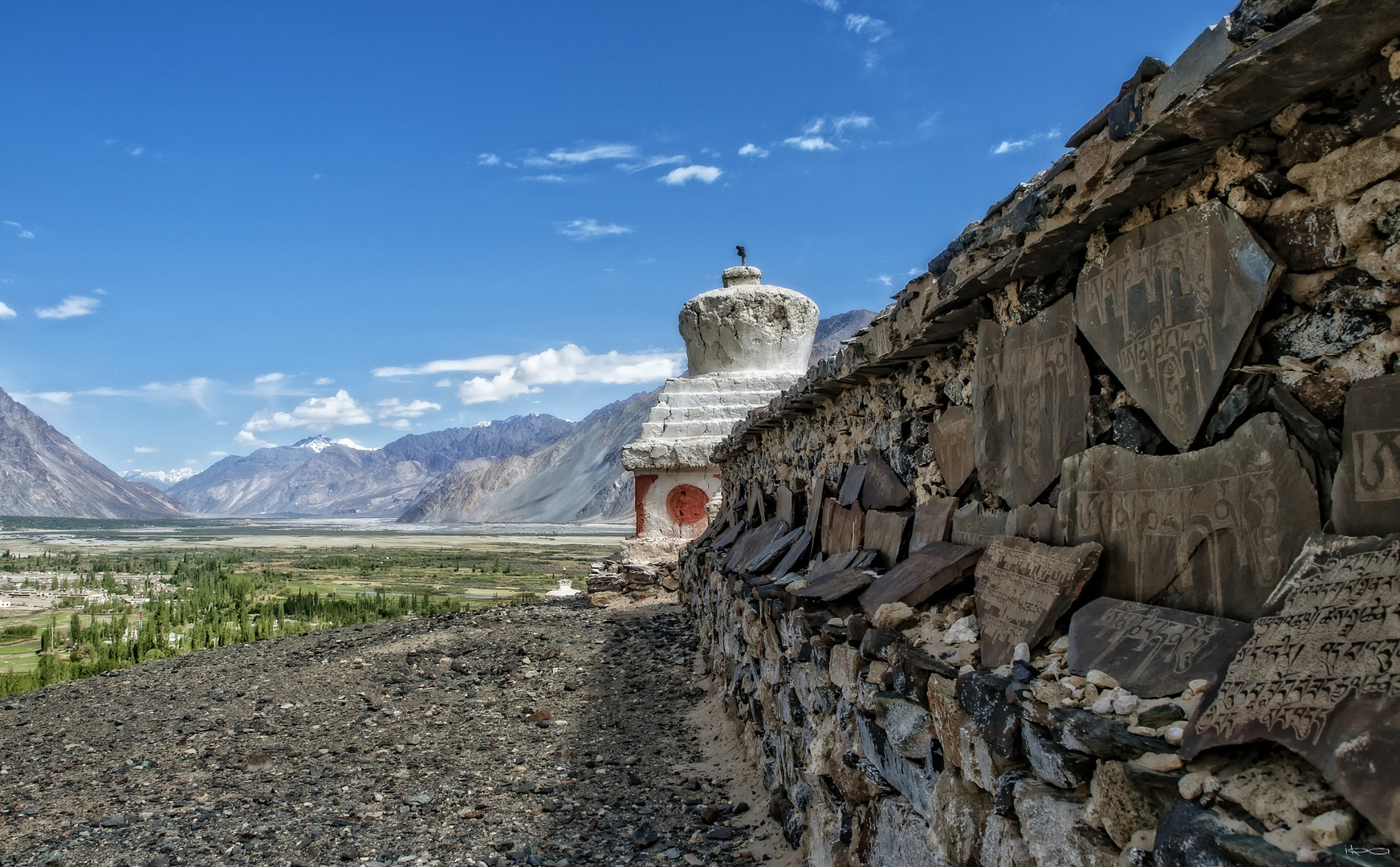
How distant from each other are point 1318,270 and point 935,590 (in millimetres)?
1663

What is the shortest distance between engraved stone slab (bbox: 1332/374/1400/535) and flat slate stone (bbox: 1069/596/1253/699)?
306mm

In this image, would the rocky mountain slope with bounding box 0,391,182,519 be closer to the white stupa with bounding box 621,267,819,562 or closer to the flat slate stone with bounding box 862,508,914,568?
the white stupa with bounding box 621,267,819,562

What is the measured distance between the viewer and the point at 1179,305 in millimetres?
2176

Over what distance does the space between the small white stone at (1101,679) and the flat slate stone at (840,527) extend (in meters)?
2.33

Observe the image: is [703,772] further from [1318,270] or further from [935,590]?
[1318,270]

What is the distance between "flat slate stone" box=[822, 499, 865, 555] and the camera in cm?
450

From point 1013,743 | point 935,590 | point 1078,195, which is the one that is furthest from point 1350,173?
point 935,590

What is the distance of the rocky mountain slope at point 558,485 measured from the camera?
110 metres

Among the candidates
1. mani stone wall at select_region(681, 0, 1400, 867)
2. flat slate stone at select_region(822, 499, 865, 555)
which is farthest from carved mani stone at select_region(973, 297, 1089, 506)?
flat slate stone at select_region(822, 499, 865, 555)

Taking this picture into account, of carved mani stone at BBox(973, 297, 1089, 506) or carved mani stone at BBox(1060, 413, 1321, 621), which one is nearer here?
carved mani stone at BBox(1060, 413, 1321, 621)

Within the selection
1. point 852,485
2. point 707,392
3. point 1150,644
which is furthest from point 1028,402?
point 707,392

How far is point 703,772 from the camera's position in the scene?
18.4 feet

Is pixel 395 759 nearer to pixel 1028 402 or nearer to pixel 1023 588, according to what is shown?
pixel 1023 588

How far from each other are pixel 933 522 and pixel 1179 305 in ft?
5.32
